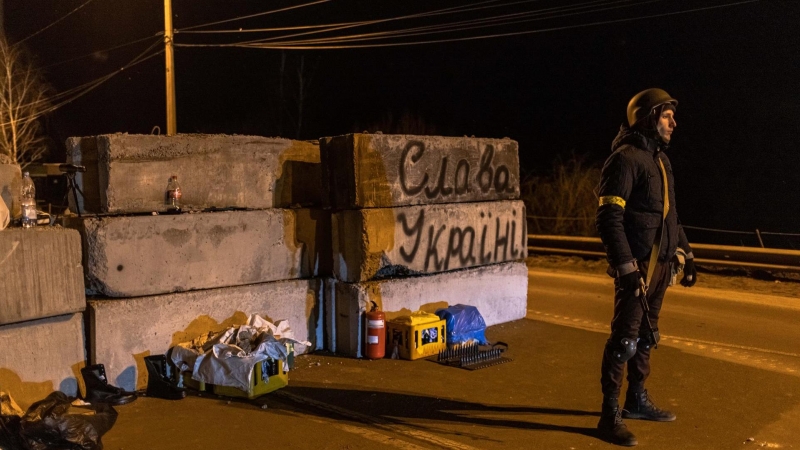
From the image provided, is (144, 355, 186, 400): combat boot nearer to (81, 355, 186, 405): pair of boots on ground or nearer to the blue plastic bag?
(81, 355, 186, 405): pair of boots on ground

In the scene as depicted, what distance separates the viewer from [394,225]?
6.78m

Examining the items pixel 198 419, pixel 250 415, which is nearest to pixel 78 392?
pixel 198 419

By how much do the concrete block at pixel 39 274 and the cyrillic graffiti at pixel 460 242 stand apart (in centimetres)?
313

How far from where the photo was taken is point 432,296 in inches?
284

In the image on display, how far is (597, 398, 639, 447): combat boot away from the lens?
436 cm

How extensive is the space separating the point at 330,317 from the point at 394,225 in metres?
1.18

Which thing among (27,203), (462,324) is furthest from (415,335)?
(27,203)

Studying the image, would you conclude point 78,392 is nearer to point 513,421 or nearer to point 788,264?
point 513,421

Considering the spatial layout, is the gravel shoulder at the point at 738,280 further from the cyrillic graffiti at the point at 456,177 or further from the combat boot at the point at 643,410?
the combat boot at the point at 643,410

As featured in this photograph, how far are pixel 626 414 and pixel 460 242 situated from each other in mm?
3113

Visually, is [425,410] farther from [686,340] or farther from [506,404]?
[686,340]

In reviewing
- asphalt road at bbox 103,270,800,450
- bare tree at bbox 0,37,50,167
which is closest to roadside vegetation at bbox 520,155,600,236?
asphalt road at bbox 103,270,800,450

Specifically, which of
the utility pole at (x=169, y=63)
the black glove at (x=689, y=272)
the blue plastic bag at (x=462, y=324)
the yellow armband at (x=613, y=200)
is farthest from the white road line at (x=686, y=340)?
the utility pole at (x=169, y=63)

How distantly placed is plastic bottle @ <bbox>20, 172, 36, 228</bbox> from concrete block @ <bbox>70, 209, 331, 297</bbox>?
34 centimetres
